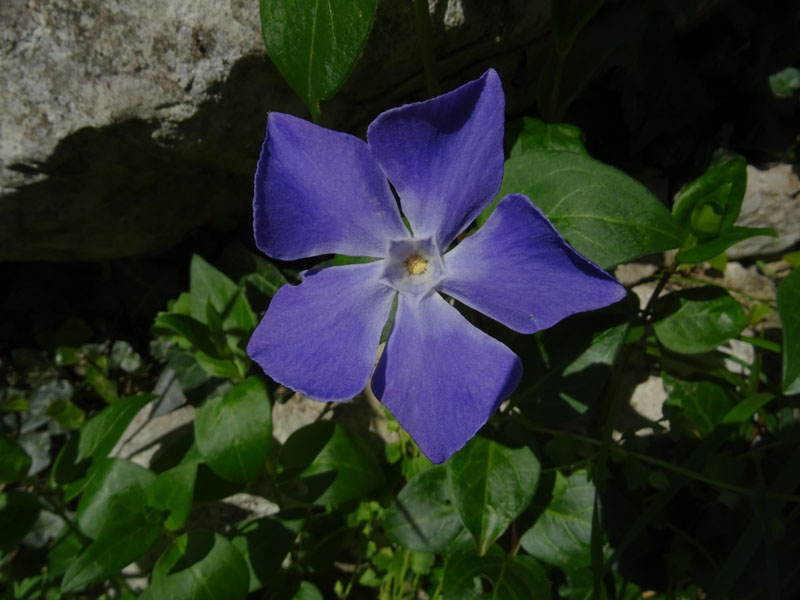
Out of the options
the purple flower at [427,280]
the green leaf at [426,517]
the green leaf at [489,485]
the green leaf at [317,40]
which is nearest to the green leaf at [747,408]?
the green leaf at [489,485]

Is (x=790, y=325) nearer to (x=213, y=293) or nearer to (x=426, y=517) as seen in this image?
(x=426, y=517)

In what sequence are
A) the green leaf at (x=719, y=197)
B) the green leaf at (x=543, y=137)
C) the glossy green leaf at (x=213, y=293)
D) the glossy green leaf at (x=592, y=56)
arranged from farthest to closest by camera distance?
the glossy green leaf at (x=213, y=293) < the glossy green leaf at (x=592, y=56) < the green leaf at (x=543, y=137) < the green leaf at (x=719, y=197)

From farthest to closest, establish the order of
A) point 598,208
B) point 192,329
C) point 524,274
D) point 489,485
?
point 192,329 → point 489,485 → point 598,208 → point 524,274

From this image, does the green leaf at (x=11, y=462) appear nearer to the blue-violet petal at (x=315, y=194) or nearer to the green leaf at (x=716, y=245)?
the blue-violet petal at (x=315, y=194)

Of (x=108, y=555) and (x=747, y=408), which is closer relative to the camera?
(x=108, y=555)

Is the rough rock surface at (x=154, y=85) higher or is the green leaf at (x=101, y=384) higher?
the rough rock surface at (x=154, y=85)

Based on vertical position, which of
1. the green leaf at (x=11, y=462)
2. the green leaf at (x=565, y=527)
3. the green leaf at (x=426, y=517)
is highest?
the green leaf at (x=11, y=462)

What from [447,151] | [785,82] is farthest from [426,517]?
[785,82]

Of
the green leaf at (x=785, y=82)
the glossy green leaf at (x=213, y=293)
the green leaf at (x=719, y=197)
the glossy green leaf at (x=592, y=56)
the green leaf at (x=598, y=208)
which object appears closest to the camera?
the green leaf at (x=598, y=208)
